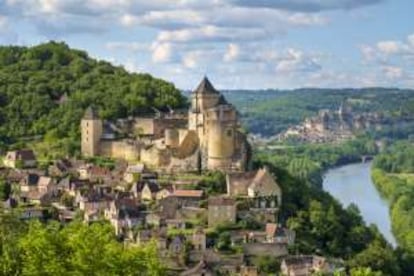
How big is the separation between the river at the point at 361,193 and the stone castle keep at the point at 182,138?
2127 centimetres

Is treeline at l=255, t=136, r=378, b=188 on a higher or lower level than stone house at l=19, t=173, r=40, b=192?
lower

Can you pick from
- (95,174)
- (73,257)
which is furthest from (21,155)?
(73,257)

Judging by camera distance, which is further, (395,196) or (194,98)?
(395,196)

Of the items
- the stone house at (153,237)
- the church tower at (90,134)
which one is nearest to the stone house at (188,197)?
the stone house at (153,237)

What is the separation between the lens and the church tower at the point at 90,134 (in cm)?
5481

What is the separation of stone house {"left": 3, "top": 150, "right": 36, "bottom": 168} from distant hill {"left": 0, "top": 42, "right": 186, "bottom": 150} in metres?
5.13

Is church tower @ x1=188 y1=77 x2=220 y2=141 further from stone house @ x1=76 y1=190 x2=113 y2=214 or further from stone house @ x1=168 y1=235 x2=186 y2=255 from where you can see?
stone house @ x1=168 y1=235 x2=186 y2=255

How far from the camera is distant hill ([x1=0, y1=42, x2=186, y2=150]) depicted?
62219mm

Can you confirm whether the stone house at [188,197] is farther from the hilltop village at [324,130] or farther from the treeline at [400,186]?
the hilltop village at [324,130]

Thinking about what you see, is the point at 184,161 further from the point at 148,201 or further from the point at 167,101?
the point at 167,101

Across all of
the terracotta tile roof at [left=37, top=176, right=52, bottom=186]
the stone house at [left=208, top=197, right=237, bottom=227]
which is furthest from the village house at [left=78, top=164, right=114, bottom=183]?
the stone house at [left=208, top=197, right=237, bottom=227]

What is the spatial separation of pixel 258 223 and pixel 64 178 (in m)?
12.2

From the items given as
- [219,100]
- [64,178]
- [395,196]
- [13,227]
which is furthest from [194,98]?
[395,196]

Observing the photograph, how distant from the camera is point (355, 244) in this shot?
44938 mm
